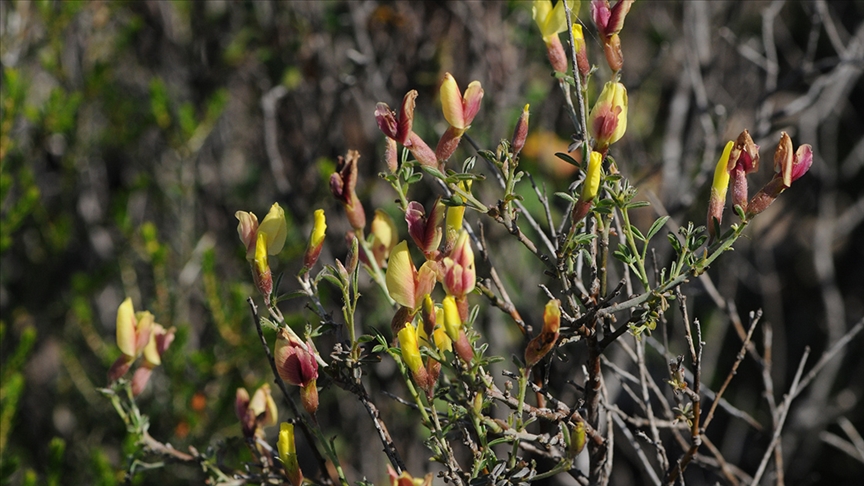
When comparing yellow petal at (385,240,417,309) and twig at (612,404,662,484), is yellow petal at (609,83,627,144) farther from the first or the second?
twig at (612,404,662,484)

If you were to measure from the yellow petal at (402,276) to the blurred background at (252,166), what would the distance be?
1201 mm

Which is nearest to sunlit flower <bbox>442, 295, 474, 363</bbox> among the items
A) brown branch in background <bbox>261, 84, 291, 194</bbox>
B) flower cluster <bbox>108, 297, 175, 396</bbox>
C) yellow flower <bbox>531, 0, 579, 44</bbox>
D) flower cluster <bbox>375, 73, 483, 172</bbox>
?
flower cluster <bbox>375, 73, 483, 172</bbox>

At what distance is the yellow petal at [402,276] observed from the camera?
0.93 metres

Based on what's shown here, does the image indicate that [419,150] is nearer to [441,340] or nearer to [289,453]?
[441,340]

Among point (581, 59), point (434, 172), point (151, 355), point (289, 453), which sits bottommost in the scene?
point (151, 355)

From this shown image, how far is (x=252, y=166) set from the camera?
306 centimetres

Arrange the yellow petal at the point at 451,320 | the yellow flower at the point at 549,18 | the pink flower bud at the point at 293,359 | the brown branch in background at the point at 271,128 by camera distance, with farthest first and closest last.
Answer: the brown branch in background at the point at 271,128 → the yellow flower at the point at 549,18 → the pink flower bud at the point at 293,359 → the yellow petal at the point at 451,320

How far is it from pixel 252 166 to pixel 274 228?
7.02 feet

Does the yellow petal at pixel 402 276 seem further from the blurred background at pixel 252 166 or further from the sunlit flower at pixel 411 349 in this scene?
the blurred background at pixel 252 166

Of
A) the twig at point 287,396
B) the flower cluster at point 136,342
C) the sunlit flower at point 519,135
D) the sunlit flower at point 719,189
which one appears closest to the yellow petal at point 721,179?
the sunlit flower at point 719,189

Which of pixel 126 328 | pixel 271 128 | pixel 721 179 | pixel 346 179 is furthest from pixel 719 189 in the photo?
pixel 271 128

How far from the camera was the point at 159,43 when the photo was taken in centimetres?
309

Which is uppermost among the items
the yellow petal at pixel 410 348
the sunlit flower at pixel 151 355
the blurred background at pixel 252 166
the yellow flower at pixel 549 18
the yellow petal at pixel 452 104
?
the yellow flower at pixel 549 18

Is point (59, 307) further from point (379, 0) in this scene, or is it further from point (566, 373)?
point (566, 373)
